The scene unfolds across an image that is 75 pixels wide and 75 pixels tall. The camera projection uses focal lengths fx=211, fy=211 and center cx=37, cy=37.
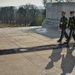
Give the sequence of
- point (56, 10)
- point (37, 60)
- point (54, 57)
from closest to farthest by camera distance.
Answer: point (37, 60) < point (54, 57) < point (56, 10)

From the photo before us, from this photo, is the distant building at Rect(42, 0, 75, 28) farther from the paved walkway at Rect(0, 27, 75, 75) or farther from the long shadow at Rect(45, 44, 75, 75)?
the long shadow at Rect(45, 44, 75, 75)

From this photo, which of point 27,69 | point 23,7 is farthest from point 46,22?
point 23,7

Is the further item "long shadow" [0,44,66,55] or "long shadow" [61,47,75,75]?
"long shadow" [0,44,66,55]

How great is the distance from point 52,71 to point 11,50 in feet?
7.90

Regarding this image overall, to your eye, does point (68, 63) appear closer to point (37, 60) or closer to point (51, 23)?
point (37, 60)

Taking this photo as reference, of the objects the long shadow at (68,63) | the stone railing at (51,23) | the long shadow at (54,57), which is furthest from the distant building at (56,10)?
the long shadow at (68,63)

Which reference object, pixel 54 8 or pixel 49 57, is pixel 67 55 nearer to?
pixel 49 57

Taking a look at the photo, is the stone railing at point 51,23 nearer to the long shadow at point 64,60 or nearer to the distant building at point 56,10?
the distant building at point 56,10

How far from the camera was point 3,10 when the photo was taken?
39438 mm

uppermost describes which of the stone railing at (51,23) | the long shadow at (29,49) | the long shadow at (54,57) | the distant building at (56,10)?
the distant building at (56,10)

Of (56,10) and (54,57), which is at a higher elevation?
(56,10)

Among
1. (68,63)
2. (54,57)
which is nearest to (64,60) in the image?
(68,63)

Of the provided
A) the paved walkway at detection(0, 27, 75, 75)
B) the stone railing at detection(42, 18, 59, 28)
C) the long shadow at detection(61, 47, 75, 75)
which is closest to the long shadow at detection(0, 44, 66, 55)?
the paved walkway at detection(0, 27, 75, 75)

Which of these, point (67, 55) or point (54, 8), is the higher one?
point (54, 8)
